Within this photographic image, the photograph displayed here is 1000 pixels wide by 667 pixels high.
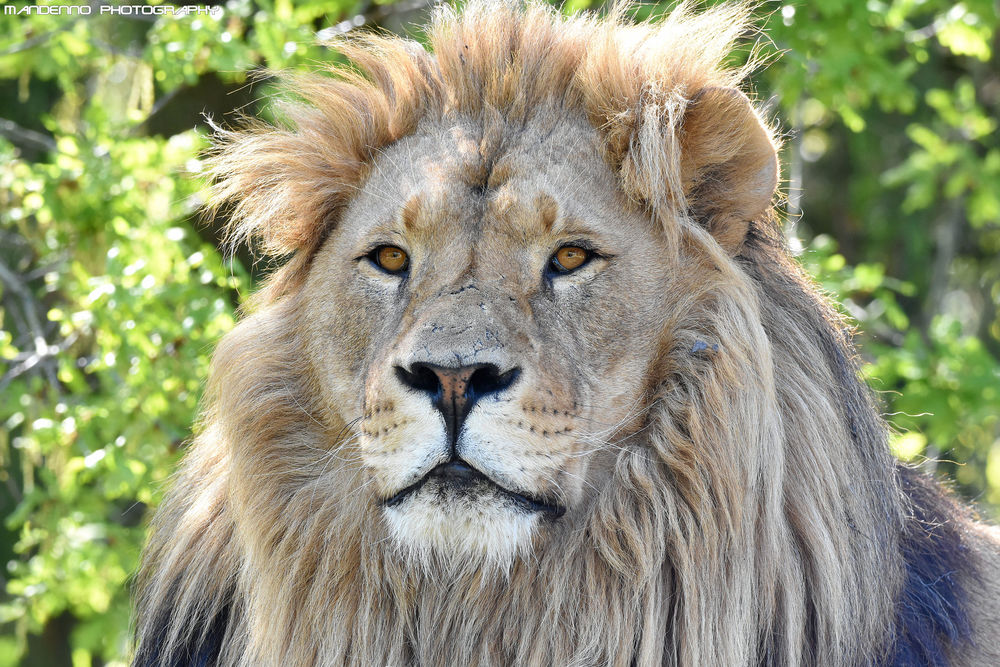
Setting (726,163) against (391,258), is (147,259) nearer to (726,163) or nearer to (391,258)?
(391,258)

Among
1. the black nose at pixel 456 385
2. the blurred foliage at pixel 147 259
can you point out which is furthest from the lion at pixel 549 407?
the blurred foliage at pixel 147 259

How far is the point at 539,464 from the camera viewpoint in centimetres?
239

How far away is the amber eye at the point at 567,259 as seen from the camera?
2.64 meters

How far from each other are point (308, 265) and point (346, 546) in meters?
0.78

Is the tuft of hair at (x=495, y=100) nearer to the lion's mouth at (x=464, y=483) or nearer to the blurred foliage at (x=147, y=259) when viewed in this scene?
the blurred foliage at (x=147, y=259)

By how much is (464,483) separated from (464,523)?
0.31 feet

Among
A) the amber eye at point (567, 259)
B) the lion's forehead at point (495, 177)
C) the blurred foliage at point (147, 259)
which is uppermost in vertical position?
the lion's forehead at point (495, 177)

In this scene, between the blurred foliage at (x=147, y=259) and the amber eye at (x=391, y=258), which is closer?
the amber eye at (x=391, y=258)

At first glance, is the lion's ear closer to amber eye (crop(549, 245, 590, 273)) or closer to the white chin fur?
amber eye (crop(549, 245, 590, 273))

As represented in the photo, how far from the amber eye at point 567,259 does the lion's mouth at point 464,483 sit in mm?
554

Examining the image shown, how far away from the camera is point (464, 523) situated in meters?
2.39

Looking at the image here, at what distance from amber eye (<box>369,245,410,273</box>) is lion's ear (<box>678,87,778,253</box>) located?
2.32ft

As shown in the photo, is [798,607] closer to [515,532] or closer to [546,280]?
[515,532]

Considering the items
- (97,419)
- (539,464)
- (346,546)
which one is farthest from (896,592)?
(97,419)
